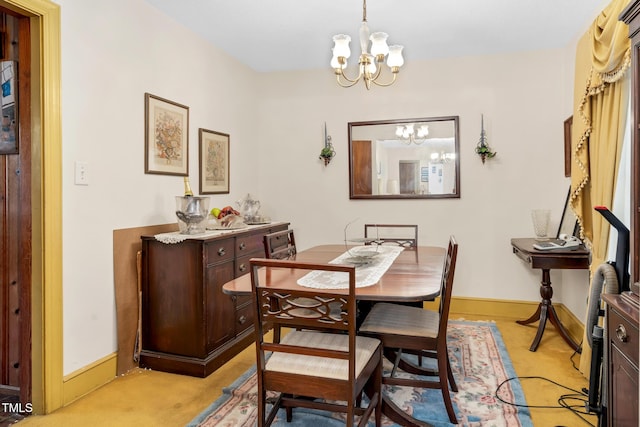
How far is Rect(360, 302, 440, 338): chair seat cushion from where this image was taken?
207 cm

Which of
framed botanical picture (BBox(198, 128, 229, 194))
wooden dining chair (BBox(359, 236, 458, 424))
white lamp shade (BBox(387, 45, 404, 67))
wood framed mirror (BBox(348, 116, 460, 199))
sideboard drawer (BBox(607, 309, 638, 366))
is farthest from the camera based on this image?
wood framed mirror (BBox(348, 116, 460, 199))

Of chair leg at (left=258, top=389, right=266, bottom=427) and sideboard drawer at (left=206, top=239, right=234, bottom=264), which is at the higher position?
sideboard drawer at (left=206, top=239, right=234, bottom=264)

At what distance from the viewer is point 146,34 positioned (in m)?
2.85

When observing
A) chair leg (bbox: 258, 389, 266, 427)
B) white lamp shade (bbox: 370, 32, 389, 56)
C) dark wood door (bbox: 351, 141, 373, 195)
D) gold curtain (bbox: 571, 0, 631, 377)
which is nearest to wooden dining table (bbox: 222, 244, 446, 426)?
chair leg (bbox: 258, 389, 266, 427)

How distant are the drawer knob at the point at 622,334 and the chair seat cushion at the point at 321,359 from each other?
923mm

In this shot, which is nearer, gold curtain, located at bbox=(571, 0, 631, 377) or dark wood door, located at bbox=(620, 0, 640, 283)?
dark wood door, located at bbox=(620, 0, 640, 283)

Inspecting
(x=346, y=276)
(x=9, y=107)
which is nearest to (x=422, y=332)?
(x=346, y=276)

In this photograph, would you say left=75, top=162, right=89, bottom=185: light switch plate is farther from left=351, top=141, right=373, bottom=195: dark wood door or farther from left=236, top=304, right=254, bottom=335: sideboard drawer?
left=351, top=141, right=373, bottom=195: dark wood door

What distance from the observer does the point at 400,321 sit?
7.16ft

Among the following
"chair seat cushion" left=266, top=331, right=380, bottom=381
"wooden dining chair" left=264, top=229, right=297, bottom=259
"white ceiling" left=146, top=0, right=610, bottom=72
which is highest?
"white ceiling" left=146, top=0, right=610, bottom=72

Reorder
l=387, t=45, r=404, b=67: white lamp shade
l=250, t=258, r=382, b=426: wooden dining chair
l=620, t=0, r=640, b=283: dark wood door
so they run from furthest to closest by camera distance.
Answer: l=387, t=45, r=404, b=67: white lamp shade
l=250, t=258, r=382, b=426: wooden dining chair
l=620, t=0, r=640, b=283: dark wood door

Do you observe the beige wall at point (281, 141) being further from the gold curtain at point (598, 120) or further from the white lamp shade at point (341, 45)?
the white lamp shade at point (341, 45)

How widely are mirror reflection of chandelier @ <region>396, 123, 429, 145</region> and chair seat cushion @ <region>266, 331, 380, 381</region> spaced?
2.50m

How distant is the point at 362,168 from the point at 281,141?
0.92 m
